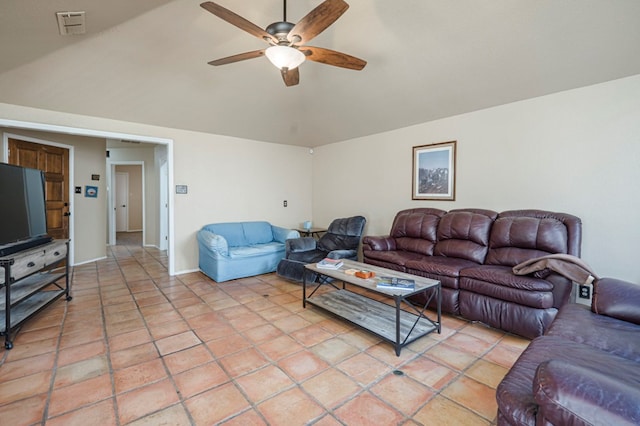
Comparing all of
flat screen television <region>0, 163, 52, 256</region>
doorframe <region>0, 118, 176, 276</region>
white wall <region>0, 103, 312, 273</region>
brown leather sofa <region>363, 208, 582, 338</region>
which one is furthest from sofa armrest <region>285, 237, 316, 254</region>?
flat screen television <region>0, 163, 52, 256</region>

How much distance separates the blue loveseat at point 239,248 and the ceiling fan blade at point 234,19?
2.89 m

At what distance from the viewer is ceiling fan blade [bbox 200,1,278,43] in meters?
1.65

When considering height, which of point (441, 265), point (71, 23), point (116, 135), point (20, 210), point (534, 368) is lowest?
point (534, 368)

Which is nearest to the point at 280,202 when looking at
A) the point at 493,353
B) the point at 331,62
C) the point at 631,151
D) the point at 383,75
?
the point at 383,75

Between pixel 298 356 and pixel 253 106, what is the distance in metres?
3.38

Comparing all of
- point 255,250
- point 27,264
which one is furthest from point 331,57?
point 27,264

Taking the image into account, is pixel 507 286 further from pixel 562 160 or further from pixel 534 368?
pixel 562 160

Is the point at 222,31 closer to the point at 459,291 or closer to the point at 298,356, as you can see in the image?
the point at 298,356

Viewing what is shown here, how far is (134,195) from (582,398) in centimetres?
1124

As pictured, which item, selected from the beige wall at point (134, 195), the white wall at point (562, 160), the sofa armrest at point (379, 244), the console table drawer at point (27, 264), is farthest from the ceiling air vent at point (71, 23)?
the beige wall at point (134, 195)

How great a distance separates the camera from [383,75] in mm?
3301

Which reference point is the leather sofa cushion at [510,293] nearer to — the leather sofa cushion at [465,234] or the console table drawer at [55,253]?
the leather sofa cushion at [465,234]

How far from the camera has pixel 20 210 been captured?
276 cm

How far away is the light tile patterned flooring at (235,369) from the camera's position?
168 centimetres
